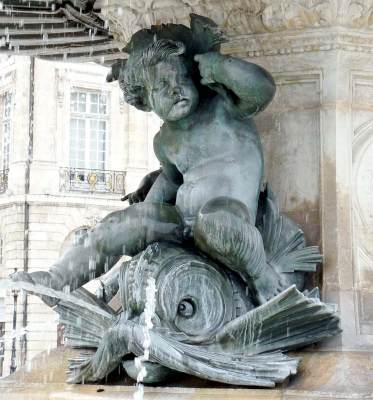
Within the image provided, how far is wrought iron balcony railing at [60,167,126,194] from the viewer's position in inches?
1008

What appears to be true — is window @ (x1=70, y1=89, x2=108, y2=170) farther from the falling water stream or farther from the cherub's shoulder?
the falling water stream

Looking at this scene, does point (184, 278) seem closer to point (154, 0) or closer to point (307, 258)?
point (307, 258)

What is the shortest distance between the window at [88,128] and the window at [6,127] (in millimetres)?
1552

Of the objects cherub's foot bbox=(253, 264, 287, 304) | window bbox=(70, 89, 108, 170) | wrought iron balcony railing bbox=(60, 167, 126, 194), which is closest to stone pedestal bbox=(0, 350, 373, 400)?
cherub's foot bbox=(253, 264, 287, 304)

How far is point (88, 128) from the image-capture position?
26562 mm

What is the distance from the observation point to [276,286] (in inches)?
137

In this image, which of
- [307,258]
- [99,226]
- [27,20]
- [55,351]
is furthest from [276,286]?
[27,20]

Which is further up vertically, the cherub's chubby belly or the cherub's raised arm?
the cherub's raised arm

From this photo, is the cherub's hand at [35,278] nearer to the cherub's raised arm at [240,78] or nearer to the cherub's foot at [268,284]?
the cherub's foot at [268,284]

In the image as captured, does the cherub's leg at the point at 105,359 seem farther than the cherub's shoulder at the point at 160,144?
No

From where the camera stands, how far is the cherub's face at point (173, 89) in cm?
356

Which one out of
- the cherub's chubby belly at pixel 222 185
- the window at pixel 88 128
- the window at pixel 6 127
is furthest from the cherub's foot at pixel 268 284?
the window at pixel 6 127

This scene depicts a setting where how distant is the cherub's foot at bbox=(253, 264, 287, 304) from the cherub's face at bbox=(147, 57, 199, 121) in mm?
606

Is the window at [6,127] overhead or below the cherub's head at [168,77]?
overhead
